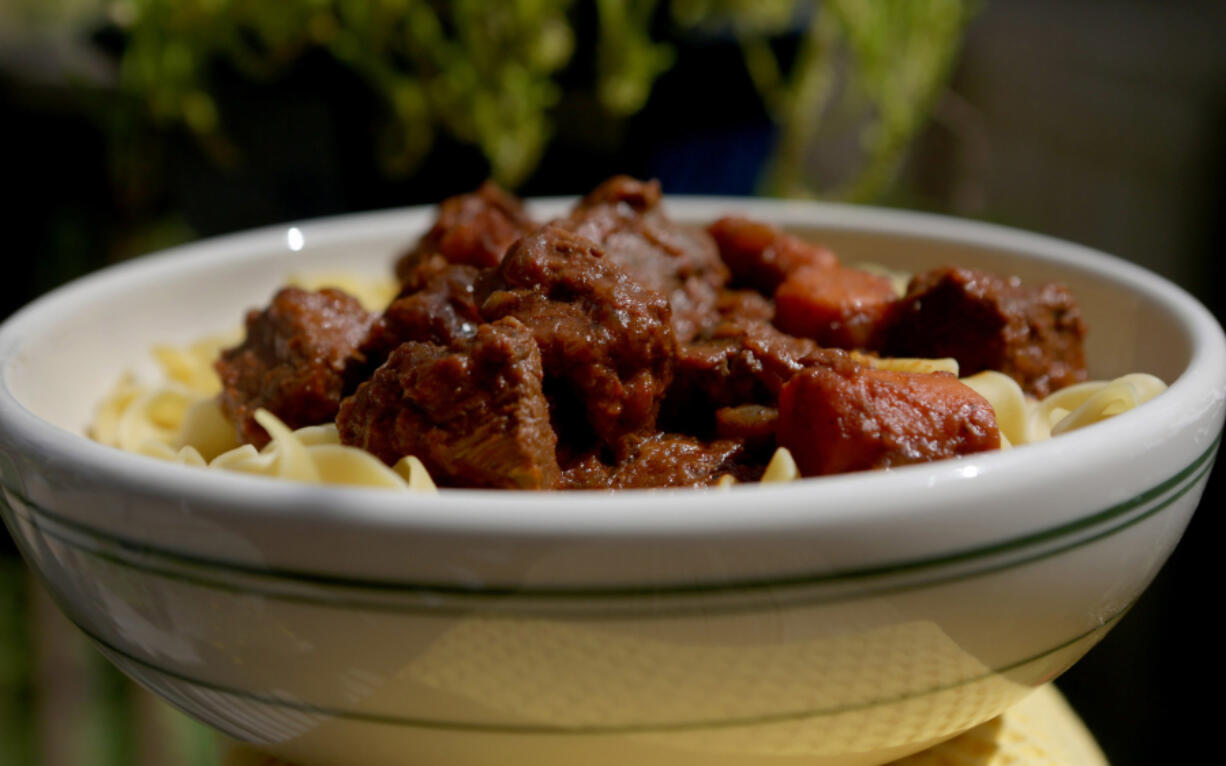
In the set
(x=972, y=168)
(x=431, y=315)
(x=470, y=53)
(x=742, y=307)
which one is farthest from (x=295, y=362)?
(x=972, y=168)

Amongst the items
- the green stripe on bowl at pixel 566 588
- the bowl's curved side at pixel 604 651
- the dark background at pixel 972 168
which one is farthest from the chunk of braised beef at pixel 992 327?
the dark background at pixel 972 168

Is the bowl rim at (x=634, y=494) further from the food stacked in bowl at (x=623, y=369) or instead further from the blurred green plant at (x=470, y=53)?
the blurred green plant at (x=470, y=53)

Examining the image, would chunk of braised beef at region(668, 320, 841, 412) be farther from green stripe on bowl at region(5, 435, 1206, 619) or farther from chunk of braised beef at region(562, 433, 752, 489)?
green stripe on bowl at region(5, 435, 1206, 619)

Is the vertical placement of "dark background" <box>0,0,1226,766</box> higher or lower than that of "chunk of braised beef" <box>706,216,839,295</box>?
lower

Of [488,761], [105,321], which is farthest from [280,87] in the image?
[488,761]

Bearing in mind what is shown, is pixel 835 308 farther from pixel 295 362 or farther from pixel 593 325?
pixel 295 362

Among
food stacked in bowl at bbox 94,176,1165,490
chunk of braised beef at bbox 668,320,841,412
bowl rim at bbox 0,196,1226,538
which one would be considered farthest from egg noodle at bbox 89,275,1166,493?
bowl rim at bbox 0,196,1226,538

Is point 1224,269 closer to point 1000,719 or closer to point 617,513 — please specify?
point 1000,719
